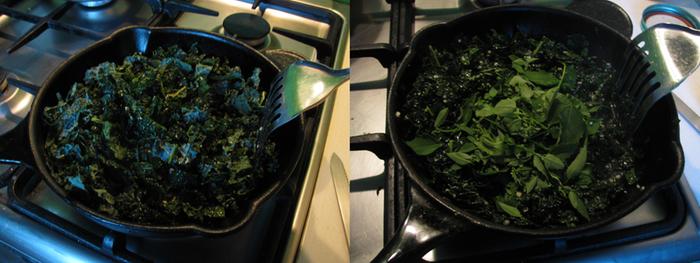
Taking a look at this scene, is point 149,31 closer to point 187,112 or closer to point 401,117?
point 187,112

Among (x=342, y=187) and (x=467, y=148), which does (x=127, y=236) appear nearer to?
(x=342, y=187)

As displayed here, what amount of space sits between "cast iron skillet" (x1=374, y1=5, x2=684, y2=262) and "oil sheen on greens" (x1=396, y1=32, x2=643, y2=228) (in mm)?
23

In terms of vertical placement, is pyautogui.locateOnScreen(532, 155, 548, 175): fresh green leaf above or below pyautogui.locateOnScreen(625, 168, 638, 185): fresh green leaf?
above

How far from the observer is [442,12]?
1.19m

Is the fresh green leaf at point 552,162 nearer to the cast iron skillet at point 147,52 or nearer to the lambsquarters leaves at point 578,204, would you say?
the lambsquarters leaves at point 578,204

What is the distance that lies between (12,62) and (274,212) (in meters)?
0.67

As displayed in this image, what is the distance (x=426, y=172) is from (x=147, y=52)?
0.58m

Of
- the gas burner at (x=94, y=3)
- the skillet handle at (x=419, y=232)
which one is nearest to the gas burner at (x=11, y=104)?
the gas burner at (x=94, y=3)

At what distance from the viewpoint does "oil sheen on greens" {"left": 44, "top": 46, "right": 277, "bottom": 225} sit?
708mm

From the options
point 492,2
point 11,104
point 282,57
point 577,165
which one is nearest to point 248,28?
point 282,57

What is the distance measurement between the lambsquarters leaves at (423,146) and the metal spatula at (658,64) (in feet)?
1.16

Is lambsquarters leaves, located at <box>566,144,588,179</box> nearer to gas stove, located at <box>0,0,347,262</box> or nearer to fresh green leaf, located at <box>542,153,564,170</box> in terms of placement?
fresh green leaf, located at <box>542,153,564,170</box>

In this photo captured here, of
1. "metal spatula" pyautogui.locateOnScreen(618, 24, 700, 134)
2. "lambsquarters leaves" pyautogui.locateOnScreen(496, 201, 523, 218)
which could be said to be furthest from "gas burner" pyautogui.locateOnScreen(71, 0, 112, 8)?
"metal spatula" pyautogui.locateOnScreen(618, 24, 700, 134)

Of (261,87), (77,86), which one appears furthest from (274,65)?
(77,86)
